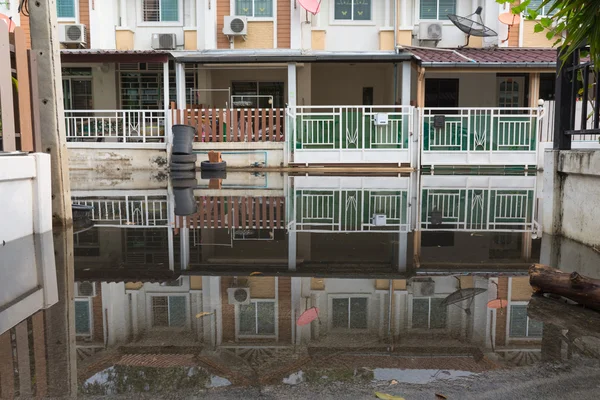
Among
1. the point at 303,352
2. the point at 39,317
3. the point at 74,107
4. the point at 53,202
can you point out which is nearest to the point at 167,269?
the point at 39,317

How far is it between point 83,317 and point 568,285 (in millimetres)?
3055

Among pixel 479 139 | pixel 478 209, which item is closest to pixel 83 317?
pixel 478 209

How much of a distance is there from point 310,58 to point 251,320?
15920 mm

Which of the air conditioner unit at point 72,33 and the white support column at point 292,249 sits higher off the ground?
the air conditioner unit at point 72,33

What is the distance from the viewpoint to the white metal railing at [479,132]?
653 inches

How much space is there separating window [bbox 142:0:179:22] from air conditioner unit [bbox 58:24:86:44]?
2.30m

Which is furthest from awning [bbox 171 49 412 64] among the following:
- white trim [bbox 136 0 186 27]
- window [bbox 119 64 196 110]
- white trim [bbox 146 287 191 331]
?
white trim [bbox 146 287 191 331]

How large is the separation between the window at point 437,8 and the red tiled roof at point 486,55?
5.78 feet

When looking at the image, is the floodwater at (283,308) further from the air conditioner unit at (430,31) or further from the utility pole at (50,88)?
the air conditioner unit at (430,31)

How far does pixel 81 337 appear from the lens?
3.19m

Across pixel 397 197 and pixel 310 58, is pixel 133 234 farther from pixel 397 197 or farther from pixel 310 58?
pixel 310 58

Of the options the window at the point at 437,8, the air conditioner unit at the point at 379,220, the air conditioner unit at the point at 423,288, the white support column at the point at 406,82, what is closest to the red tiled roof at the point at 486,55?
the white support column at the point at 406,82

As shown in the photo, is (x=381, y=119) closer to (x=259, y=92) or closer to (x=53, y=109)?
(x=259, y=92)

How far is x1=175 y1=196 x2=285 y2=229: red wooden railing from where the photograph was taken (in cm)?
745
